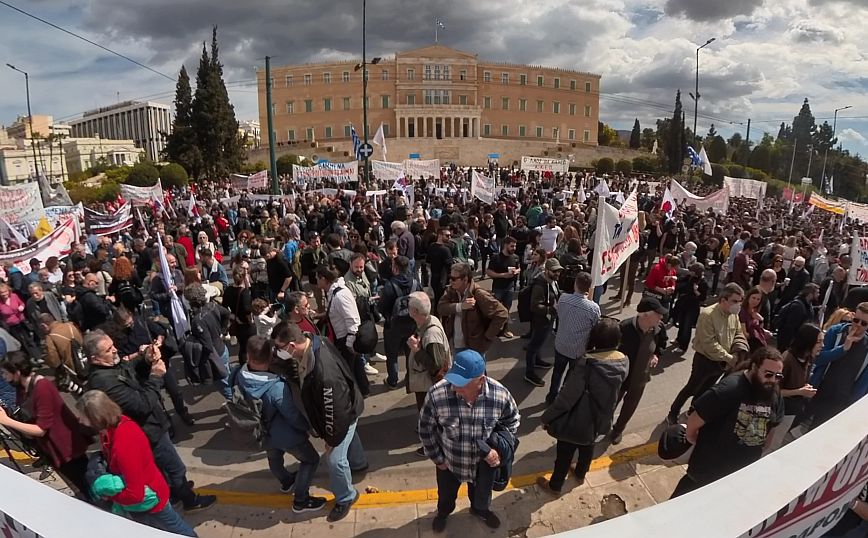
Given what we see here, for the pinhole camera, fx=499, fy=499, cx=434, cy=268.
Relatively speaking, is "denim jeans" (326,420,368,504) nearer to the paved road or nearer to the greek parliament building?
the paved road

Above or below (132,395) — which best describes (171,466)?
below

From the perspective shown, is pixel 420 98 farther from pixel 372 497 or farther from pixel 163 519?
pixel 163 519

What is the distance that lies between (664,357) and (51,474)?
7314 mm

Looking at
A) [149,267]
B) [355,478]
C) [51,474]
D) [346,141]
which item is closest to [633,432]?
[355,478]

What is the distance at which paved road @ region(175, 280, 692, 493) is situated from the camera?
14.9ft

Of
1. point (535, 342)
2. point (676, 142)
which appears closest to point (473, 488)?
point (535, 342)

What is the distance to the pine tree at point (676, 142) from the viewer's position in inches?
2392

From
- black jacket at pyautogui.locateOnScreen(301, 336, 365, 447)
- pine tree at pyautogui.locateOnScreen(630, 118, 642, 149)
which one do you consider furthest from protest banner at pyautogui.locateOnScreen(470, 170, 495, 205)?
pine tree at pyautogui.locateOnScreen(630, 118, 642, 149)

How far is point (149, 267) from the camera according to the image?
366 inches

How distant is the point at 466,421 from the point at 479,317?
6.20 feet

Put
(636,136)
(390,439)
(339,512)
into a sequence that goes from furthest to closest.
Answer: (636,136), (390,439), (339,512)

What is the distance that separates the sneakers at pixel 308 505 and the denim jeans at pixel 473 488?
1.02 m

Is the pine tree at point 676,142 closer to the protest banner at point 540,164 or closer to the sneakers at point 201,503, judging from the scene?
the protest banner at point 540,164

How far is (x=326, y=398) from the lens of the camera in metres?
3.62
